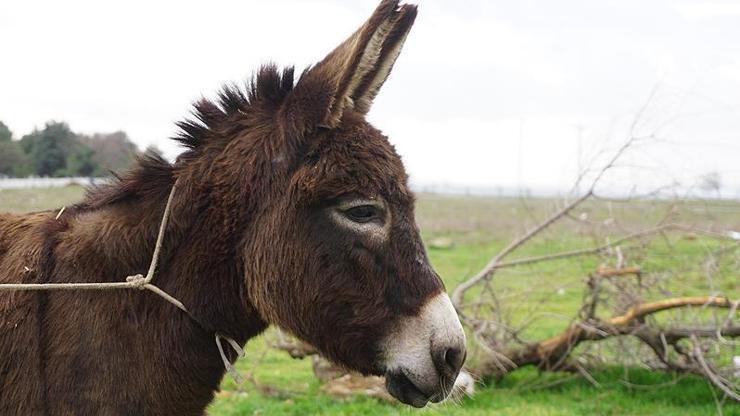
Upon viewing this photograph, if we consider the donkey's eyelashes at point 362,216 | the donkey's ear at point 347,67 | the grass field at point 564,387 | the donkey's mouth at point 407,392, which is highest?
the donkey's ear at point 347,67

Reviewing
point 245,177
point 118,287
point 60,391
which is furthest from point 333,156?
point 60,391

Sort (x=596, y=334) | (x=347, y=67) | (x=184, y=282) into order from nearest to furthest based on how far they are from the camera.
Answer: (x=347, y=67), (x=184, y=282), (x=596, y=334)

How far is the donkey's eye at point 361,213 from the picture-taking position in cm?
284

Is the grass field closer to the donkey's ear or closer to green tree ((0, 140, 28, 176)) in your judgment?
green tree ((0, 140, 28, 176))

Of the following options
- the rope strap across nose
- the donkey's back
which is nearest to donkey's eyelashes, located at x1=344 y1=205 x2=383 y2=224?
the rope strap across nose

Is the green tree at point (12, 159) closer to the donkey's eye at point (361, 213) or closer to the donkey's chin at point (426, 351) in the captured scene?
the donkey's eye at point (361, 213)

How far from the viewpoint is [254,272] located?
286cm

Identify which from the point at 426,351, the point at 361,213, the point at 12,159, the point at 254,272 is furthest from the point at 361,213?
the point at 12,159

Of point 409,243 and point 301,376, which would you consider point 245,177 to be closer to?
point 409,243

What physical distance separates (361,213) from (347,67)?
23.3 inches

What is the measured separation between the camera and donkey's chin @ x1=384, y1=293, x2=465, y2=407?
2727 millimetres

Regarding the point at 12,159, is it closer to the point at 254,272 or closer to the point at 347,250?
the point at 254,272

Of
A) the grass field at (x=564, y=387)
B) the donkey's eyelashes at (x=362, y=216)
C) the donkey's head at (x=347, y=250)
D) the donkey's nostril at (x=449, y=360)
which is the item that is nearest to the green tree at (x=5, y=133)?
the grass field at (x=564, y=387)

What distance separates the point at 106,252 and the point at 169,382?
62cm
